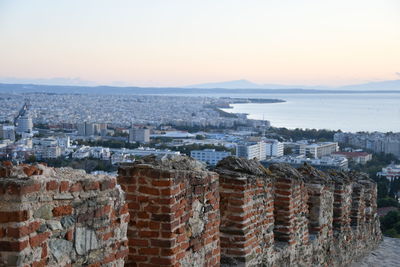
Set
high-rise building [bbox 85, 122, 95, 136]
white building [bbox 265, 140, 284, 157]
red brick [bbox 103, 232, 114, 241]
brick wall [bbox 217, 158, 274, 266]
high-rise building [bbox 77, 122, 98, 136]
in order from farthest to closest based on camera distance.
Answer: high-rise building [bbox 77, 122, 98, 136], high-rise building [bbox 85, 122, 95, 136], white building [bbox 265, 140, 284, 157], brick wall [bbox 217, 158, 274, 266], red brick [bbox 103, 232, 114, 241]

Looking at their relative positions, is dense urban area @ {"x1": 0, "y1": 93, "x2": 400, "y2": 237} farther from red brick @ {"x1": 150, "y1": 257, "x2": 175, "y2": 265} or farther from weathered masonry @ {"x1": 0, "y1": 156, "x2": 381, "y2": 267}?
red brick @ {"x1": 150, "y1": 257, "x2": 175, "y2": 265}

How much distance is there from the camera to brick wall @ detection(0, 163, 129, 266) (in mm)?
2203

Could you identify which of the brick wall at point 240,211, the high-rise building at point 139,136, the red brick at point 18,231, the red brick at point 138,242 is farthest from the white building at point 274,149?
the red brick at point 18,231

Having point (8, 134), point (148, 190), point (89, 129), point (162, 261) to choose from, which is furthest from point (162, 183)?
point (89, 129)

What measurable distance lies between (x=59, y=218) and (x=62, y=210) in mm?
36

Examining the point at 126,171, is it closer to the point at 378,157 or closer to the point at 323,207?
the point at 323,207

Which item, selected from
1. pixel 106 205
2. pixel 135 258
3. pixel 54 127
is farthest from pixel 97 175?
pixel 54 127

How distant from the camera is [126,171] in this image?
3303mm

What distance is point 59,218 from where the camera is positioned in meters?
2.41

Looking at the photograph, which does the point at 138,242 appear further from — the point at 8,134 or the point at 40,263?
the point at 8,134

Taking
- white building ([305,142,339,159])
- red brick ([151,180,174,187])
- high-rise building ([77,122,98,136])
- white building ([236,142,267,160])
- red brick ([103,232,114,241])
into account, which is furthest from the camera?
high-rise building ([77,122,98,136])

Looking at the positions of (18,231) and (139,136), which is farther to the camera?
(139,136)

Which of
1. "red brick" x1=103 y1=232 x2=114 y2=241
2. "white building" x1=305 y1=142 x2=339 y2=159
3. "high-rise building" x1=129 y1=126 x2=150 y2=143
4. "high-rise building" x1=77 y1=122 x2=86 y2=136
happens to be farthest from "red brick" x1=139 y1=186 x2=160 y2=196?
"high-rise building" x1=77 y1=122 x2=86 y2=136

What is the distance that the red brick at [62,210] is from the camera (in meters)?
2.39
